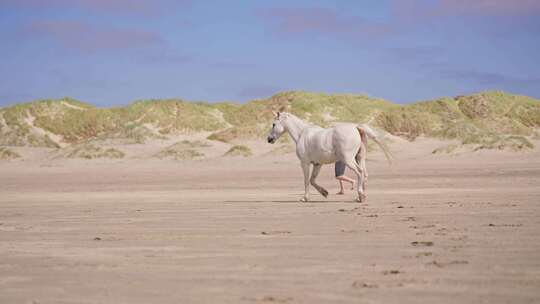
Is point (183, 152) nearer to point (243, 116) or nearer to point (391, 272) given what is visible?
point (243, 116)

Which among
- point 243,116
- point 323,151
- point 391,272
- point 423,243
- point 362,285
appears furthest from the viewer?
point 243,116

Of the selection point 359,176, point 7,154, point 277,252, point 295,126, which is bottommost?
point 277,252

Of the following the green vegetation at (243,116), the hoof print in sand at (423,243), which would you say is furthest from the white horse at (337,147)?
the green vegetation at (243,116)

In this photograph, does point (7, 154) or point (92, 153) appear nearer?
point (92, 153)

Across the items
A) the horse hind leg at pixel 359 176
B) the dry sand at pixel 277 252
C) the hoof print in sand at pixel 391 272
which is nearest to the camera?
the dry sand at pixel 277 252

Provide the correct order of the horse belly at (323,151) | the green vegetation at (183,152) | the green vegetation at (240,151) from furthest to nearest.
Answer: the green vegetation at (183,152) → the green vegetation at (240,151) → the horse belly at (323,151)

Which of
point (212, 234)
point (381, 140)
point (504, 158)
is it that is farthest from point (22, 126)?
point (212, 234)

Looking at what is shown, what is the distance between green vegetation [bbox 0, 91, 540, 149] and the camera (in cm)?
6475

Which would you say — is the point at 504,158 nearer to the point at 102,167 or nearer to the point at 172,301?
the point at 102,167

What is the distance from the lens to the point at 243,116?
79.2 m

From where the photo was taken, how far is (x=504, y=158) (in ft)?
127

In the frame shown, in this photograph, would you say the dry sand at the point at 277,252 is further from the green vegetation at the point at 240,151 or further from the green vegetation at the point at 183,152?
the green vegetation at the point at 183,152

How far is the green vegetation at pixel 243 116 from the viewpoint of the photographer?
64.8 meters

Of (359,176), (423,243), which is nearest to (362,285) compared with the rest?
(423,243)
